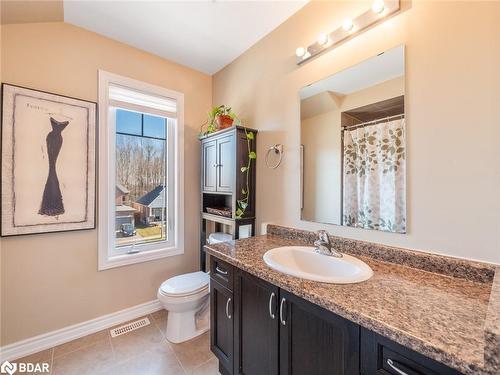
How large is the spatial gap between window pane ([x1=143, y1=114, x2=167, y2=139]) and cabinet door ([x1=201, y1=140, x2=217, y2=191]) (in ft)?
1.69

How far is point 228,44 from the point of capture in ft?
7.17

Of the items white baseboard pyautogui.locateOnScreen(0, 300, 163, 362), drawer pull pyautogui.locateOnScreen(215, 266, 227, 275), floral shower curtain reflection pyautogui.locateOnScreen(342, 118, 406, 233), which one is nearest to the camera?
floral shower curtain reflection pyautogui.locateOnScreen(342, 118, 406, 233)

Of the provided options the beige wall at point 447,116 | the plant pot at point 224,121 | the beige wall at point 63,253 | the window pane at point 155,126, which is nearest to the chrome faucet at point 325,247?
the beige wall at point 447,116

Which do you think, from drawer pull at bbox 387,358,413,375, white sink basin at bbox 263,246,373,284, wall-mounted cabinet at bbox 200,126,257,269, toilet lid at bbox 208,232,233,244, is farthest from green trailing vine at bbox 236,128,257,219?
drawer pull at bbox 387,358,413,375

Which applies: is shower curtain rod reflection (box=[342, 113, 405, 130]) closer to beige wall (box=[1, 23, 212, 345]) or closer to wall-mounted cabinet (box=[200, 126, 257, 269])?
wall-mounted cabinet (box=[200, 126, 257, 269])

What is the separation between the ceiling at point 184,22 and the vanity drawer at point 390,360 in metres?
2.13

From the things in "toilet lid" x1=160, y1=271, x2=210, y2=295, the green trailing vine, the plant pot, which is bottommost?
"toilet lid" x1=160, y1=271, x2=210, y2=295

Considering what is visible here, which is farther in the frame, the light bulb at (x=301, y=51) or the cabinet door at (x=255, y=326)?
the light bulb at (x=301, y=51)

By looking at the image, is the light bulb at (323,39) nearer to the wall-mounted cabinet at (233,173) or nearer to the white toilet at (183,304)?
the wall-mounted cabinet at (233,173)

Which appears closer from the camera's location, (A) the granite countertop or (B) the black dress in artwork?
(A) the granite countertop

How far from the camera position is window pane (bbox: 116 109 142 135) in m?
2.23

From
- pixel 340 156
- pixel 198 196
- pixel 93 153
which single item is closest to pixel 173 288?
pixel 198 196

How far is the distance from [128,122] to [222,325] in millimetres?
2062

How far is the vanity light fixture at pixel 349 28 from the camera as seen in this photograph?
1268 millimetres
